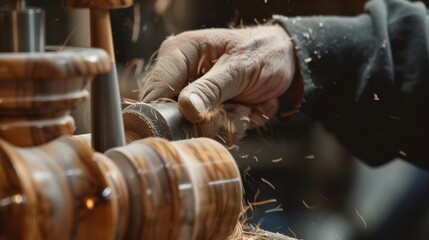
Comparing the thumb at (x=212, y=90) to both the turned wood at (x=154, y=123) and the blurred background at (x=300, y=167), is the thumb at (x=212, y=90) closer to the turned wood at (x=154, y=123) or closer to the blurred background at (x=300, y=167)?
the turned wood at (x=154, y=123)

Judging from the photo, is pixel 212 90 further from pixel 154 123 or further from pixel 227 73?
pixel 154 123

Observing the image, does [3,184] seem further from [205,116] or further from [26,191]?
[205,116]

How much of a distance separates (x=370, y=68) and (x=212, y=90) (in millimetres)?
523

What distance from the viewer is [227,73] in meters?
1.11

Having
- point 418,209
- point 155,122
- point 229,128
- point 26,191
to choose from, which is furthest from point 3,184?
point 418,209

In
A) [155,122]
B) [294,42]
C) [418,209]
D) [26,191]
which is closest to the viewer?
[26,191]

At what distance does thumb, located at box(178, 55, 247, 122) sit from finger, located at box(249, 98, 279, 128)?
0.10 m

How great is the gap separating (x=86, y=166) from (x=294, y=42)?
961 mm

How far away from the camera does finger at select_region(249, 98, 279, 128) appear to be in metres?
1.25

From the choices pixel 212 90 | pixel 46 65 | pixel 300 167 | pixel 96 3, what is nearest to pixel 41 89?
pixel 46 65

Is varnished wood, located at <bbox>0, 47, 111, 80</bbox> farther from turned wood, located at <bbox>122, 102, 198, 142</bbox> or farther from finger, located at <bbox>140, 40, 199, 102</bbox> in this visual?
finger, located at <bbox>140, 40, 199, 102</bbox>

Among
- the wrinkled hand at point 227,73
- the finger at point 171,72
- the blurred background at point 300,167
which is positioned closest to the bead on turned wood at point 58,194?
the wrinkled hand at point 227,73

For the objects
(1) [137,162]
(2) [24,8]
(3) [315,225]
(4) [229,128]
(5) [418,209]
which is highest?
(2) [24,8]

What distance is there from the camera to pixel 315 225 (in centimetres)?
214
